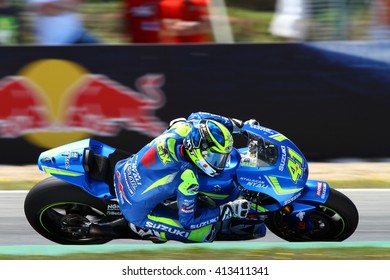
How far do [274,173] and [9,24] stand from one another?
4.90 m

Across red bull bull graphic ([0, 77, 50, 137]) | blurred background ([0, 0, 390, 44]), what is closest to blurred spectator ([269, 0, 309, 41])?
blurred background ([0, 0, 390, 44])

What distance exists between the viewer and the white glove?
6434 millimetres

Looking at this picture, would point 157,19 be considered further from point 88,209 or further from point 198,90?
point 88,209

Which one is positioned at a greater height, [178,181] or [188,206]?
[178,181]

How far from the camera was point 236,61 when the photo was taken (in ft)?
33.1

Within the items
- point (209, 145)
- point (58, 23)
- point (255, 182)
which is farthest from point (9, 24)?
point (255, 182)

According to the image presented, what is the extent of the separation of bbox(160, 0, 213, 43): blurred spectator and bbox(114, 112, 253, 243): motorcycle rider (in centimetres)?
329

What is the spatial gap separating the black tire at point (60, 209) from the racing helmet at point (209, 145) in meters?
1.04

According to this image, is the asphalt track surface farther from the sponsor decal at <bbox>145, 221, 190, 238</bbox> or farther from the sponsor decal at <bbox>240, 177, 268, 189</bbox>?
the sponsor decal at <bbox>240, 177, 268, 189</bbox>

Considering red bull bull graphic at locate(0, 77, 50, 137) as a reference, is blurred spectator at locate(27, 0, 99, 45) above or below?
above

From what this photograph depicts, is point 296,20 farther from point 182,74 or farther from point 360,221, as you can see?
point 360,221

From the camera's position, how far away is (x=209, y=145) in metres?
6.25

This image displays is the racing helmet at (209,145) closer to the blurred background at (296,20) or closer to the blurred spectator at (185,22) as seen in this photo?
the blurred spectator at (185,22)
